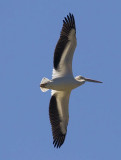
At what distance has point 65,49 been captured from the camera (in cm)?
2966

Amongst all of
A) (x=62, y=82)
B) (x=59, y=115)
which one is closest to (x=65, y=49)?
(x=62, y=82)

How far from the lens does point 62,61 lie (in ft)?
98.0

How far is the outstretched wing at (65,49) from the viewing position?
29.5m

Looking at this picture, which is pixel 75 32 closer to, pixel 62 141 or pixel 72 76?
pixel 72 76

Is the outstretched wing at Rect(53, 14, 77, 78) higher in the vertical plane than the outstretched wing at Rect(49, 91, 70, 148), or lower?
higher

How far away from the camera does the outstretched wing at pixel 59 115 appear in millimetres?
29906

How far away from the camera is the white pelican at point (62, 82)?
29.6 meters

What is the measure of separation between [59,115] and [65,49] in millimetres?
1999

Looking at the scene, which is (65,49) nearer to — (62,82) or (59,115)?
(62,82)

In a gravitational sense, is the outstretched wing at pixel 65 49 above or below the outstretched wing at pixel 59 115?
above

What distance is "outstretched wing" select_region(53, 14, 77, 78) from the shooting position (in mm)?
29516

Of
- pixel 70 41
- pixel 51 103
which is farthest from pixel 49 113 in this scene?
pixel 70 41

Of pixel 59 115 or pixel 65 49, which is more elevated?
pixel 65 49

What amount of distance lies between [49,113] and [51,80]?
0.97m
